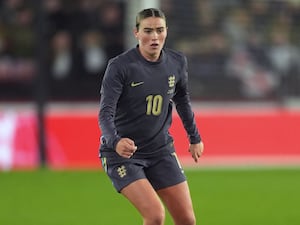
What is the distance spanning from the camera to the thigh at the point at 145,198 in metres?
7.94

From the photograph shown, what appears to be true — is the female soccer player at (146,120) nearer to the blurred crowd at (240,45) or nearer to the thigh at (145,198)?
the thigh at (145,198)

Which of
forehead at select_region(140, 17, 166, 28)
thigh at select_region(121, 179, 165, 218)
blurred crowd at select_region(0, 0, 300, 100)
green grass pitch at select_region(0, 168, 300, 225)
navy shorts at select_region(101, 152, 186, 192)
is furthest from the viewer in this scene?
blurred crowd at select_region(0, 0, 300, 100)

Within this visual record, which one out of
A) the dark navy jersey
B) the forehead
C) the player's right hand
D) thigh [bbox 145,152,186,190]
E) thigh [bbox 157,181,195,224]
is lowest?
thigh [bbox 157,181,195,224]

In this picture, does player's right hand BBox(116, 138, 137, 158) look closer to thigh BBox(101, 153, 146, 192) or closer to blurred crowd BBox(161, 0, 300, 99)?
thigh BBox(101, 153, 146, 192)

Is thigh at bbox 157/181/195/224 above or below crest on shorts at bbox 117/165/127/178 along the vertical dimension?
below

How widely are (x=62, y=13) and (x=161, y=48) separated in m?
11.1

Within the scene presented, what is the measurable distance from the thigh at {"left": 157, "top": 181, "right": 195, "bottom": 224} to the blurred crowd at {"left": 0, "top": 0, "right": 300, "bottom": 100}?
10883 millimetres

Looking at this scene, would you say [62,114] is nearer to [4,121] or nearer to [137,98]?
[4,121]

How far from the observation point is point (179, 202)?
825 centimetres

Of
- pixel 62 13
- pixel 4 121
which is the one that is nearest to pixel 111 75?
pixel 4 121

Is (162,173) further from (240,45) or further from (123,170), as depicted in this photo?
(240,45)

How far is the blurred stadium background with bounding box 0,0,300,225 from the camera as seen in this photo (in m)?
17.2

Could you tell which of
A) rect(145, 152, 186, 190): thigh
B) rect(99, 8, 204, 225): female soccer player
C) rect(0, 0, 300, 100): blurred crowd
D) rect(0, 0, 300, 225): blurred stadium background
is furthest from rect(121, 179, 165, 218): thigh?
rect(0, 0, 300, 100): blurred crowd

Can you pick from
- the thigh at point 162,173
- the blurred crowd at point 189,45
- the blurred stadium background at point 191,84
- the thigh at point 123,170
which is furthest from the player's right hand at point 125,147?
the blurred crowd at point 189,45
